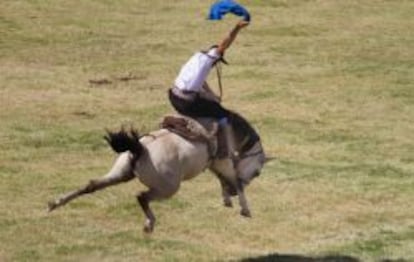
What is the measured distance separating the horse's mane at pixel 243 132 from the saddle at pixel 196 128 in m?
0.27

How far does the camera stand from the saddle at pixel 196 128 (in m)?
9.62

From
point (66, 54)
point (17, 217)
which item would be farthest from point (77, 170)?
point (66, 54)

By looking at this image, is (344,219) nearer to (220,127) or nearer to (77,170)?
(220,127)

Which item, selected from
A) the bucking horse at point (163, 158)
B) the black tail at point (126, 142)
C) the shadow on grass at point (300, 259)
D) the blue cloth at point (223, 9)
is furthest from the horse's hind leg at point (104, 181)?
the shadow on grass at point (300, 259)

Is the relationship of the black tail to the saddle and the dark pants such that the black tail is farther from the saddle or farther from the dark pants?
the dark pants

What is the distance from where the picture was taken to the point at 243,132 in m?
10.1

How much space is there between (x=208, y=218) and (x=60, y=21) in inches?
586

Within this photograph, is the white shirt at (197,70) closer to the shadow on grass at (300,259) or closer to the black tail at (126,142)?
the black tail at (126,142)

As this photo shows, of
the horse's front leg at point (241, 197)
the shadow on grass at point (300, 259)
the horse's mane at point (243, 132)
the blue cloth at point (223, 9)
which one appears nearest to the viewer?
the blue cloth at point (223, 9)

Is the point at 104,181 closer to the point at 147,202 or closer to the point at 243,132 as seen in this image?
the point at 147,202

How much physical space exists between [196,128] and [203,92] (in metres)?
0.33

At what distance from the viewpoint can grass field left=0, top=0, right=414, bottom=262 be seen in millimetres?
11250

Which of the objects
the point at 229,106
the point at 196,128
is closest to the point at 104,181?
the point at 196,128

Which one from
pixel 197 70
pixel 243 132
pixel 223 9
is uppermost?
pixel 223 9
